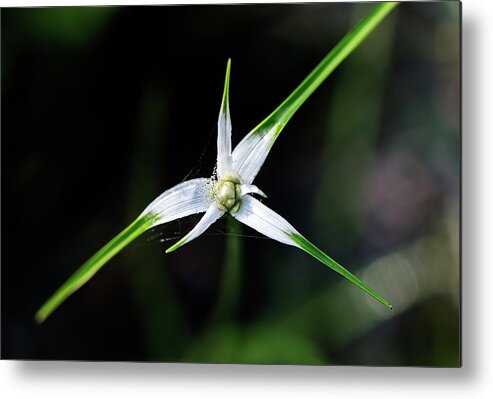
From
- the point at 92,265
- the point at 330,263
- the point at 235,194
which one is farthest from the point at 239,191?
the point at 92,265

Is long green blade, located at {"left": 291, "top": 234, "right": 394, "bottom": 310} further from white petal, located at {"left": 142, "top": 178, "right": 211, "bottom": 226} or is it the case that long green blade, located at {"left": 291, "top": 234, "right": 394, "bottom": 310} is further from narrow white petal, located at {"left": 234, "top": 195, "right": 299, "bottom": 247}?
white petal, located at {"left": 142, "top": 178, "right": 211, "bottom": 226}

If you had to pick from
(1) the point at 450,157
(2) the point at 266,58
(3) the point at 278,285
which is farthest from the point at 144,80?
(1) the point at 450,157

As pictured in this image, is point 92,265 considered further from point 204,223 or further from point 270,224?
point 270,224

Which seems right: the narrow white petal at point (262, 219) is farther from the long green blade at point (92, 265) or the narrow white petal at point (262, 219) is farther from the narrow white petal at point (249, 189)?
the long green blade at point (92, 265)

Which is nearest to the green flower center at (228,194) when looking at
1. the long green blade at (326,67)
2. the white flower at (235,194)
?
the white flower at (235,194)

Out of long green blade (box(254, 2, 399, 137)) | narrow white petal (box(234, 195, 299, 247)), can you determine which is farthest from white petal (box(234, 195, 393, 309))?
long green blade (box(254, 2, 399, 137))

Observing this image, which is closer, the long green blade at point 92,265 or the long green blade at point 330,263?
the long green blade at point 330,263

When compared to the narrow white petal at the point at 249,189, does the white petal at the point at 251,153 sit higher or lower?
higher
